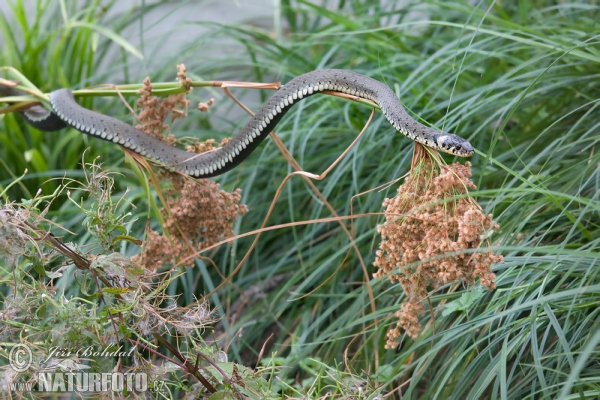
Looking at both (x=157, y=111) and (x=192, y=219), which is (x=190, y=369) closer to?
(x=192, y=219)

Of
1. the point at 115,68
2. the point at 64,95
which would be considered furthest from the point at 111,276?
the point at 115,68

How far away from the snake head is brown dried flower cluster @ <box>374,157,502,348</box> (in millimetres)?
48

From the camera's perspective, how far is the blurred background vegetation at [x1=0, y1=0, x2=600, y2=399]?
5.73ft

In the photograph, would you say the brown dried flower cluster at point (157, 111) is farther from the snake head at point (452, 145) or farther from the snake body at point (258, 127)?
the snake head at point (452, 145)

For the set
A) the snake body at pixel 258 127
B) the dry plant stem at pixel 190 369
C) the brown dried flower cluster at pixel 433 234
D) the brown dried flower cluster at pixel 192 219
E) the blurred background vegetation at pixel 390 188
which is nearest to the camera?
the brown dried flower cluster at pixel 433 234

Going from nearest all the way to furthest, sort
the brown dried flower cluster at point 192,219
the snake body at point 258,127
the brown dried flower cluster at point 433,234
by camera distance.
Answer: the brown dried flower cluster at point 433,234, the snake body at point 258,127, the brown dried flower cluster at point 192,219

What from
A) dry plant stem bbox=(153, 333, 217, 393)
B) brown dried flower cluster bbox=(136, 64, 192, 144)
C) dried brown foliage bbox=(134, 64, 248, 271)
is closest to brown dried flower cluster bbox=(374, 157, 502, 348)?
dry plant stem bbox=(153, 333, 217, 393)

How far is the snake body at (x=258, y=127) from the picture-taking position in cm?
161

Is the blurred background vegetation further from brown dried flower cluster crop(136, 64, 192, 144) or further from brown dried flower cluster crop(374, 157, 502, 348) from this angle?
brown dried flower cluster crop(136, 64, 192, 144)

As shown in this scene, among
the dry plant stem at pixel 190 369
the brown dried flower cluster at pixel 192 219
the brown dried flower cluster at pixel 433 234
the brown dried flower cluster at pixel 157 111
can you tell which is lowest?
the dry plant stem at pixel 190 369

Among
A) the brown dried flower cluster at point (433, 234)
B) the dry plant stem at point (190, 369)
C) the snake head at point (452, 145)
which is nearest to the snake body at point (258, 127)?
the snake head at point (452, 145)

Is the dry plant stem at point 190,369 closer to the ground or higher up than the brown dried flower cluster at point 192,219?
closer to the ground

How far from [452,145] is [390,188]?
1.06 meters

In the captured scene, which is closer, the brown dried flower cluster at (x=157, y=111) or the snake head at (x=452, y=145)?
the snake head at (x=452, y=145)
